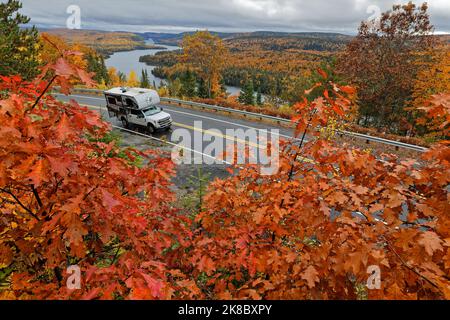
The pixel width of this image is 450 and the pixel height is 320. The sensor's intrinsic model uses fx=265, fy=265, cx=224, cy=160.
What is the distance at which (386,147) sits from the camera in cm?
1473

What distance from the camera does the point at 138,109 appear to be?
56.6 feet

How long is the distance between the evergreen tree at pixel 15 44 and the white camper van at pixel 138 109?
23.6 feet

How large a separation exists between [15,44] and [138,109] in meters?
12.3

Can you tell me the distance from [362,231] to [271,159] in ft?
5.82

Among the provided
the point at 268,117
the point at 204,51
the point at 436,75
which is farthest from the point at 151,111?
the point at 436,75

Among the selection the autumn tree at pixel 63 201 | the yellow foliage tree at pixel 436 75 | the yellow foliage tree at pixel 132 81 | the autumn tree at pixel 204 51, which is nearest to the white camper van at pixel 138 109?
the autumn tree at pixel 63 201

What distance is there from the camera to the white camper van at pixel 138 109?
1702cm

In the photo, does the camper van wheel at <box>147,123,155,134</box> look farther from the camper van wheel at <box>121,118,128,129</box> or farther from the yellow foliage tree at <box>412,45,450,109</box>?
the yellow foliage tree at <box>412,45,450,109</box>

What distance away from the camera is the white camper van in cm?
1702

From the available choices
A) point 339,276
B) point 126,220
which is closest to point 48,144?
point 126,220

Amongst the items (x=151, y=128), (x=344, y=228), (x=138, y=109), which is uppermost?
(x=344, y=228)

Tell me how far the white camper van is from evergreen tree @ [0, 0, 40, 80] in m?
7.19

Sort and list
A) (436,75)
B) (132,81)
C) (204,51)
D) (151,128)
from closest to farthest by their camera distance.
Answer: (151,128)
(436,75)
(204,51)
(132,81)

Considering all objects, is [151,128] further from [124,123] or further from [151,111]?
[124,123]
